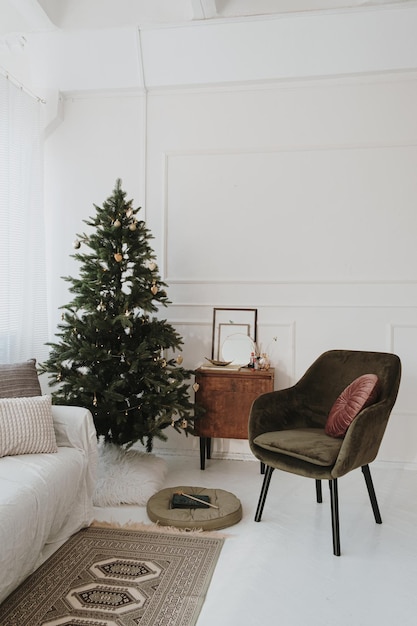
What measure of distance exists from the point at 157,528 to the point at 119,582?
520 millimetres

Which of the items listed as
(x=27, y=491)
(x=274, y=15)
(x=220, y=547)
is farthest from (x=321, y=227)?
(x=27, y=491)

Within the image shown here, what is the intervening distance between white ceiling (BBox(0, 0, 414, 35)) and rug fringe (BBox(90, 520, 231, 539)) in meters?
3.25

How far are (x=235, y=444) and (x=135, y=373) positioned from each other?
3.49 feet

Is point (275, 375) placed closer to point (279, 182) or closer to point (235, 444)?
point (235, 444)

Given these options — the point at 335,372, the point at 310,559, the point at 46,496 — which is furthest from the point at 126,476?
the point at 335,372

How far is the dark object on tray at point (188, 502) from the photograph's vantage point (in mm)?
2697

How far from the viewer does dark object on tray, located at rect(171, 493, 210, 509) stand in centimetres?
270

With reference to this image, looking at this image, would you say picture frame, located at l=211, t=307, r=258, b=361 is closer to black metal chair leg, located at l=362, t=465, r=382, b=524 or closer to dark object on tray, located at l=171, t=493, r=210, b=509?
dark object on tray, located at l=171, t=493, r=210, b=509

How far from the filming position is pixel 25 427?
94.2 inches

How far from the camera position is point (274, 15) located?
3.52m

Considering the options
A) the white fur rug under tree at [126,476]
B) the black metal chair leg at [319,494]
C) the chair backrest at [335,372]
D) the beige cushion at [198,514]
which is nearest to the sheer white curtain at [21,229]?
the white fur rug under tree at [126,476]

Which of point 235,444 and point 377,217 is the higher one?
point 377,217

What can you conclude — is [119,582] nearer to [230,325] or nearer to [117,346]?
[117,346]

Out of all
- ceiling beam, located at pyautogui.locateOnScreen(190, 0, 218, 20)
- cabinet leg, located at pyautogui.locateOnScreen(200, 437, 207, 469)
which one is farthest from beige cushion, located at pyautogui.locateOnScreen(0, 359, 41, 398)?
ceiling beam, located at pyautogui.locateOnScreen(190, 0, 218, 20)
